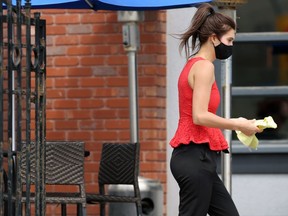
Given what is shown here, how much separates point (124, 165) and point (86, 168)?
37.0 inches

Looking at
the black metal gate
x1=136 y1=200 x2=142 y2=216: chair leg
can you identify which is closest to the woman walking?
the black metal gate

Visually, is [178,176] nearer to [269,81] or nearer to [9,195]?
[9,195]

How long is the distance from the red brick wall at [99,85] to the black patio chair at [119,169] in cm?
75

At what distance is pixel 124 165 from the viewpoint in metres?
7.58

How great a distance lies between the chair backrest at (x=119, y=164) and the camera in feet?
24.6

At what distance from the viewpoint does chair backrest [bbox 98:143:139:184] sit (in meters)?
7.49

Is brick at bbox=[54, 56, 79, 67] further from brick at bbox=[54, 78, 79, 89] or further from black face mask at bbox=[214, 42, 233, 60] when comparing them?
black face mask at bbox=[214, 42, 233, 60]

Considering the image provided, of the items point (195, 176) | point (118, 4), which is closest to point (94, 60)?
point (118, 4)

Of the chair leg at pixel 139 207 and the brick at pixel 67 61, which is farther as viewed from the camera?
the brick at pixel 67 61

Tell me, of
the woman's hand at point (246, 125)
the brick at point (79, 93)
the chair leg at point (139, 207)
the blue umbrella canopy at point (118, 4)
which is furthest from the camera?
the brick at point (79, 93)

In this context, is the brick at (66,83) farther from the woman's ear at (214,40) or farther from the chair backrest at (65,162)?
the woman's ear at (214,40)

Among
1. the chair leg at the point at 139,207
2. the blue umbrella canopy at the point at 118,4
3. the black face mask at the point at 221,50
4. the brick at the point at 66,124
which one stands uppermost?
the blue umbrella canopy at the point at 118,4

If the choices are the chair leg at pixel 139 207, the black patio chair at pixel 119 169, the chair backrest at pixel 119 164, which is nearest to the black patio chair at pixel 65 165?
the black patio chair at pixel 119 169

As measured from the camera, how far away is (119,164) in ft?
24.9
